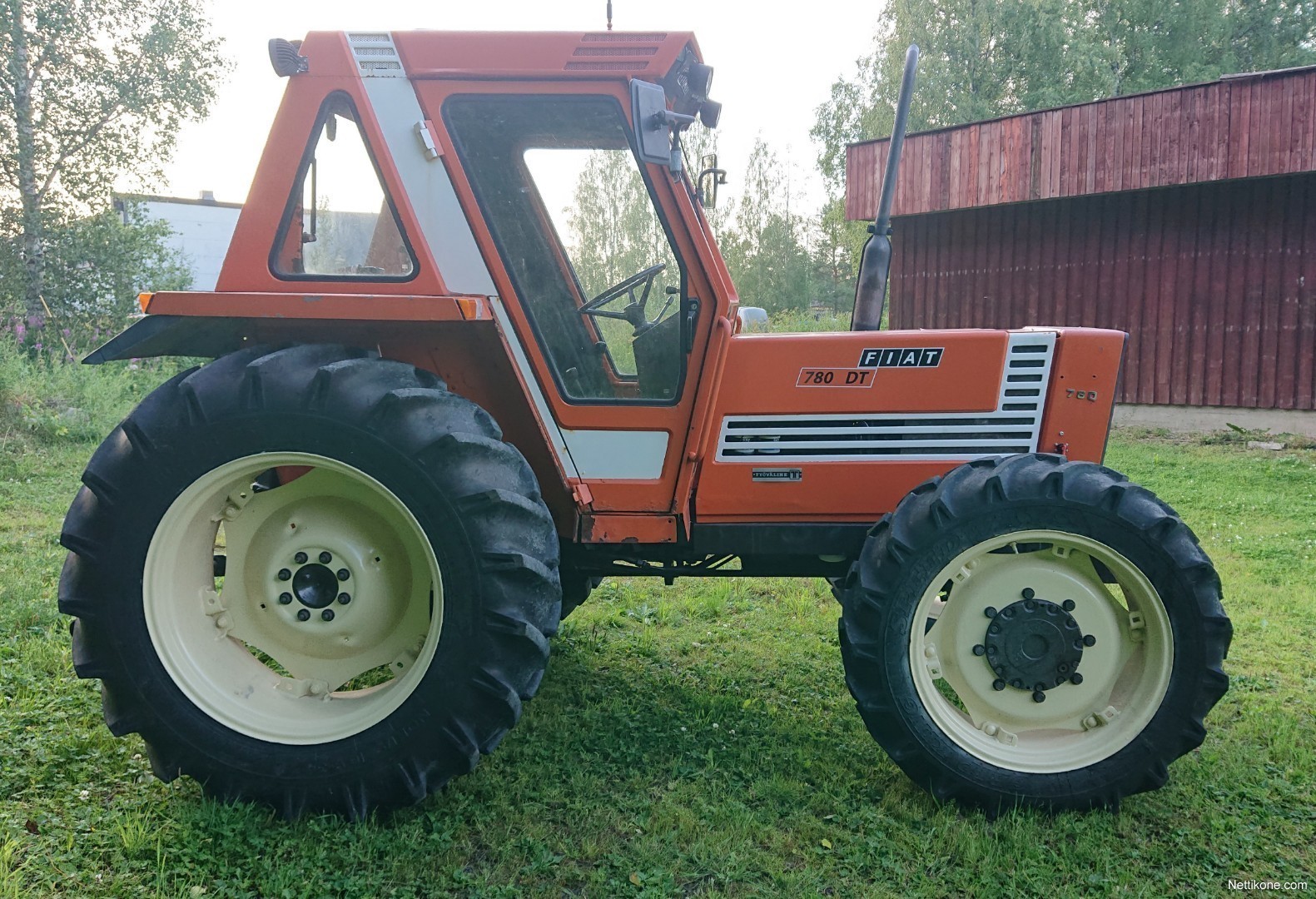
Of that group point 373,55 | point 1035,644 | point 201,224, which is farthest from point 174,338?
point 201,224

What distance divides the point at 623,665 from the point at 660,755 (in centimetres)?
98

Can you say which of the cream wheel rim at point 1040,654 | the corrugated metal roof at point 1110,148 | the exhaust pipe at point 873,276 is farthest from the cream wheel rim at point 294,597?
the corrugated metal roof at point 1110,148

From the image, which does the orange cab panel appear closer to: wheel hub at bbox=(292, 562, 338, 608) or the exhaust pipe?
the exhaust pipe

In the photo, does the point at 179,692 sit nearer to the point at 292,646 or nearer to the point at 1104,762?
the point at 292,646

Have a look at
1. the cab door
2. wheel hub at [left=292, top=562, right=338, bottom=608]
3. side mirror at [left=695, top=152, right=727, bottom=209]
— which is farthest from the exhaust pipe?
wheel hub at [left=292, top=562, right=338, bottom=608]

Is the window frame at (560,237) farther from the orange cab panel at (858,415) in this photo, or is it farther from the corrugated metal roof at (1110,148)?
the corrugated metal roof at (1110,148)

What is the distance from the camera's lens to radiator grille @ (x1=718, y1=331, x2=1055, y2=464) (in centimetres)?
334

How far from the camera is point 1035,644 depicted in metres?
3.07

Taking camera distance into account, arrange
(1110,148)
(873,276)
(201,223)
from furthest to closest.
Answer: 1. (201,223)
2. (1110,148)
3. (873,276)

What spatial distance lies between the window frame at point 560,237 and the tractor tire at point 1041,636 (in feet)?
3.13

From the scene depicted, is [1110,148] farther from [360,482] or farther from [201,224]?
[201,224]

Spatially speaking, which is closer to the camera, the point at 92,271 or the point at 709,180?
the point at 709,180

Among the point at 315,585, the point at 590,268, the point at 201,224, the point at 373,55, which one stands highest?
the point at 201,224

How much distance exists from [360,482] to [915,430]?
196 cm
